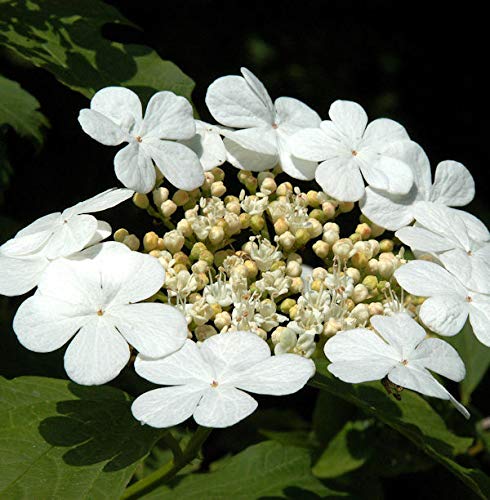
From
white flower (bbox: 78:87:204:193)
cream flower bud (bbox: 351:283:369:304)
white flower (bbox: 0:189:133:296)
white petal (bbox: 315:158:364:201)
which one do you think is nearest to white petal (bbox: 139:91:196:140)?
white flower (bbox: 78:87:204:193)

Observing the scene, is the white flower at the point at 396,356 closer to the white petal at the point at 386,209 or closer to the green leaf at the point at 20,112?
the white petal at the point at 386,209

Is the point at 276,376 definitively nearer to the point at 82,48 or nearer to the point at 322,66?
the point at 82,48

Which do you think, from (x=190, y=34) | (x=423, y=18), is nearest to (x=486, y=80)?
(x=423, y=18)

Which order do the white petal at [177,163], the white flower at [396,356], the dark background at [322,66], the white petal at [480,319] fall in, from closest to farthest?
the white flower at [396,356], the white petal at [480,319], the white petal at [177,163], the dark background at [322,66]

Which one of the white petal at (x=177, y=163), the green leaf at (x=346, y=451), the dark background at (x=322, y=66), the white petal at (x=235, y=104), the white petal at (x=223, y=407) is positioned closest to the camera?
the white petal at (x=223, y=407)

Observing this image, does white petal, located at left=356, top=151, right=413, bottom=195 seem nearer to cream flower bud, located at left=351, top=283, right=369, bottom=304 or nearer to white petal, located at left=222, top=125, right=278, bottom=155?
white petal, located at left=222, top=125, right=278, bottom=155

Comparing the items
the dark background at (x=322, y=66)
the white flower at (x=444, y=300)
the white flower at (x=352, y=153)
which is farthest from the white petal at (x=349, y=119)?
the dark background at (x=322, y=66)

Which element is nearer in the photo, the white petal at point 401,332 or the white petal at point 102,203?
the white petal at point 401,332
